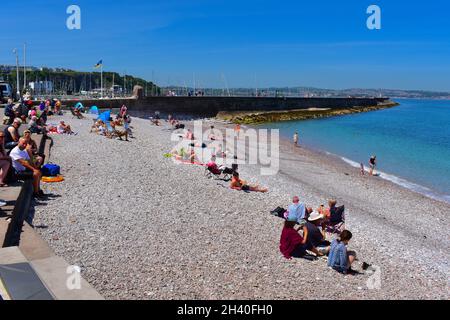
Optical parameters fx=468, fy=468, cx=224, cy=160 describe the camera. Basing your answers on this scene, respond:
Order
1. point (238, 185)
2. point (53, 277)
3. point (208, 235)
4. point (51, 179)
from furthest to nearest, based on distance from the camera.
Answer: point (238, 185)
point (51, 179)
point (208, 235)
point (53, 277)

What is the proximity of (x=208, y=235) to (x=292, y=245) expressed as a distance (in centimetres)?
168

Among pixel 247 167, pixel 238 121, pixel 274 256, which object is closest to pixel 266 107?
pixel 238 121

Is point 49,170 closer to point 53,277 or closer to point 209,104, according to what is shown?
point 53,277

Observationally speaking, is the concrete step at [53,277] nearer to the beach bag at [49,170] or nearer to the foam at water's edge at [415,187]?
the beach bag at [49,170]

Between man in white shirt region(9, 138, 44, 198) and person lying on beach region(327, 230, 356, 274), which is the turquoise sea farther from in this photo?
man in white shirt region(9, 138, 44, 198)

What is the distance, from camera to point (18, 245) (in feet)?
23.8

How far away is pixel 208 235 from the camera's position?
30.4 ft

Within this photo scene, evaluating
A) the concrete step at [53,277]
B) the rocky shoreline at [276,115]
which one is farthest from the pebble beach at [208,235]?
the rocky shoreline at [276,115]

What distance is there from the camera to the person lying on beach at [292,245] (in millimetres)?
8680

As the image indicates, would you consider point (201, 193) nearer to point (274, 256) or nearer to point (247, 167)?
point (274, 256)

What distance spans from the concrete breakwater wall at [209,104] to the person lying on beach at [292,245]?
3549 centimetres

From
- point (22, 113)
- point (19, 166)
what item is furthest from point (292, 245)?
point (22, 113)

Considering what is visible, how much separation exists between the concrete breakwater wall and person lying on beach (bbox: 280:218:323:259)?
35.5 meters

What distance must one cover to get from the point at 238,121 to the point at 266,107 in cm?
1994
